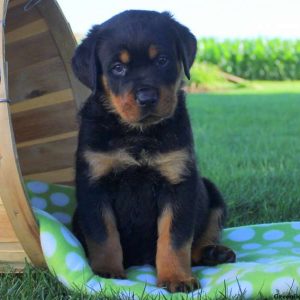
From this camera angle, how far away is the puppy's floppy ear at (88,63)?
3143 millimetres

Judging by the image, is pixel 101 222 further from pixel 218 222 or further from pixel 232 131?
pixel 232 131

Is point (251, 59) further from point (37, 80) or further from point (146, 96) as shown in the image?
point (146, 96)

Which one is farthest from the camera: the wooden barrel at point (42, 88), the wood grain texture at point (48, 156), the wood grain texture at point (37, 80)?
the wood grain texture at point (48, 156)

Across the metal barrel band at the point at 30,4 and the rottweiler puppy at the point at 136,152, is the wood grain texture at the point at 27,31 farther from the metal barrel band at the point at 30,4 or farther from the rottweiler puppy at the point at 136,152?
the rottweiler puppy at the point at 136,152

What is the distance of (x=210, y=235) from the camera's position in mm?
3490

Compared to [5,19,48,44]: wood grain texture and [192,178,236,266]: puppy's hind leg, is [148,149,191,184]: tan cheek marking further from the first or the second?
[5,19,48,44]: wood grain texture

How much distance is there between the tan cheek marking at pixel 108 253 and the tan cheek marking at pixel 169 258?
0.20 m

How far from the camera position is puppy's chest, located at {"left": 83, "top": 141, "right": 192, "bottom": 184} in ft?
9.91

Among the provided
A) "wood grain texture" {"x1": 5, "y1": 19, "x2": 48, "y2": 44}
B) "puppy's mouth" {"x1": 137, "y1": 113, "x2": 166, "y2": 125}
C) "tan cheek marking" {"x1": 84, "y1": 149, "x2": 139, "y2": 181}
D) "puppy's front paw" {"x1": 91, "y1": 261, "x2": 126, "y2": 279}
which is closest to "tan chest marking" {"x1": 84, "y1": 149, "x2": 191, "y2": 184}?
"tan cheek marking" {"x1": 84, "y1": 149, "x2": 139, "y2": 181}

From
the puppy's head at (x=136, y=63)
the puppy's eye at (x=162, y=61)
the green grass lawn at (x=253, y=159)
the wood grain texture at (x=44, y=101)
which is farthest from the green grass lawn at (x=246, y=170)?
the wood grain texture at (x=44, y=101)

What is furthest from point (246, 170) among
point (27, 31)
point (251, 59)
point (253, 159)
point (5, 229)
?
point (251, 59)

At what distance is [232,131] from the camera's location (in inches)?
347

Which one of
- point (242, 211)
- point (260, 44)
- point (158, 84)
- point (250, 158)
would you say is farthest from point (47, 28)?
point (260, 44)

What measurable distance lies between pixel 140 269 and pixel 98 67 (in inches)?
41.6
